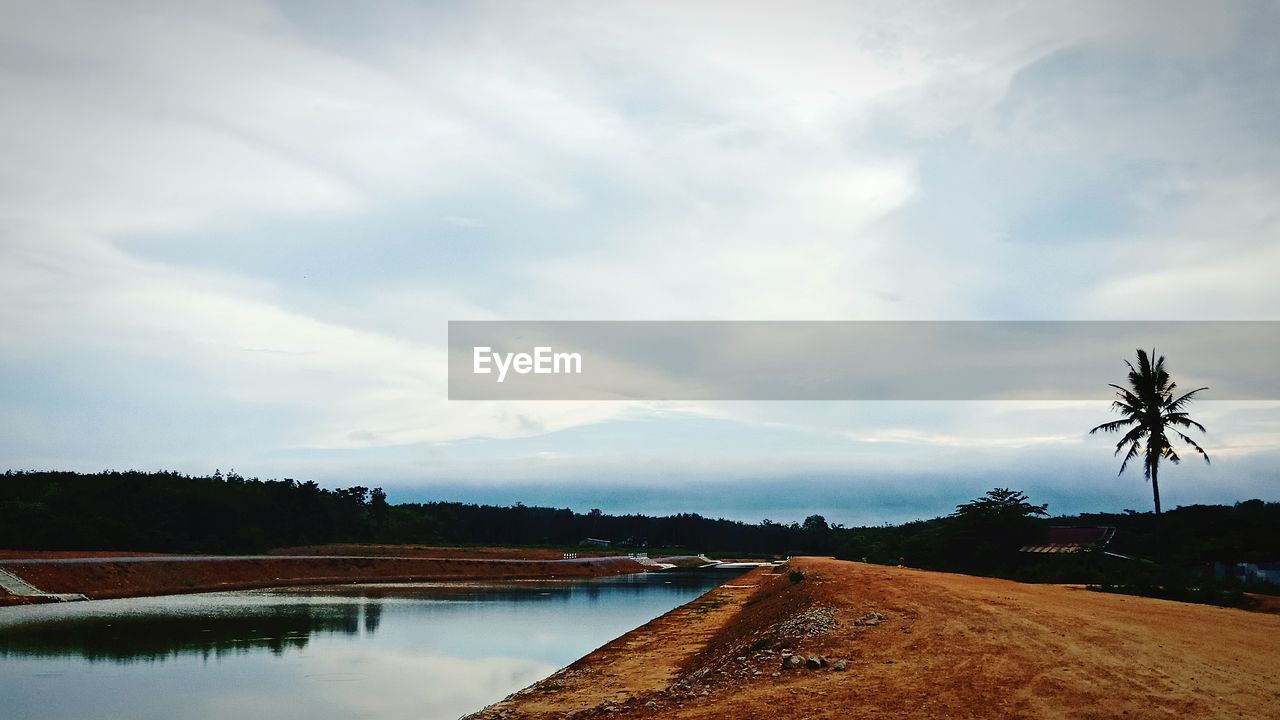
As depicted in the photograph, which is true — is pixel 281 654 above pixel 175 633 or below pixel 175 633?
above

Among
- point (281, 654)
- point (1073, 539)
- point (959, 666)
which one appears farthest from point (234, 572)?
point (959, 666)

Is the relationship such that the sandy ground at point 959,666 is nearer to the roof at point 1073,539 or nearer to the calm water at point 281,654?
the calm water at point 281,654

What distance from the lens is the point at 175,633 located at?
3641 centimetres

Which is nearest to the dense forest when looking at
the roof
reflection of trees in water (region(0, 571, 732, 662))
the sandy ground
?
the roof

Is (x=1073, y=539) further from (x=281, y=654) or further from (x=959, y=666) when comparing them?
(x=281, y=654)

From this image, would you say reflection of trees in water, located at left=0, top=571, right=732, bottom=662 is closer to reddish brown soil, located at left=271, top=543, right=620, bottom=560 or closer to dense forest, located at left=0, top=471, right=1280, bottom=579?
dense forest, located at left=0, top=471, right=1280, bottom=579

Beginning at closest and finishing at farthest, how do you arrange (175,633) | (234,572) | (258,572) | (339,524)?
(175,633) → (234,572) → (258,572) → (339,524)

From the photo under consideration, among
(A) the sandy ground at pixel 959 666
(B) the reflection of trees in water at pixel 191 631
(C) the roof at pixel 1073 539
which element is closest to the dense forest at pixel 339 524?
(C) the roof at pixel 1073 539

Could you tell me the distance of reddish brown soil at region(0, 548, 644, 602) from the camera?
2203 inches

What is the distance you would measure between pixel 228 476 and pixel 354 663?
5606 inches

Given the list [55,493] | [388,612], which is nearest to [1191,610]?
[388,612]

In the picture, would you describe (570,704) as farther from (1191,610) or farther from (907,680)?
(1191,610)

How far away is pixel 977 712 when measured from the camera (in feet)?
46.1

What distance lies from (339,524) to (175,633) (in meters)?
100
